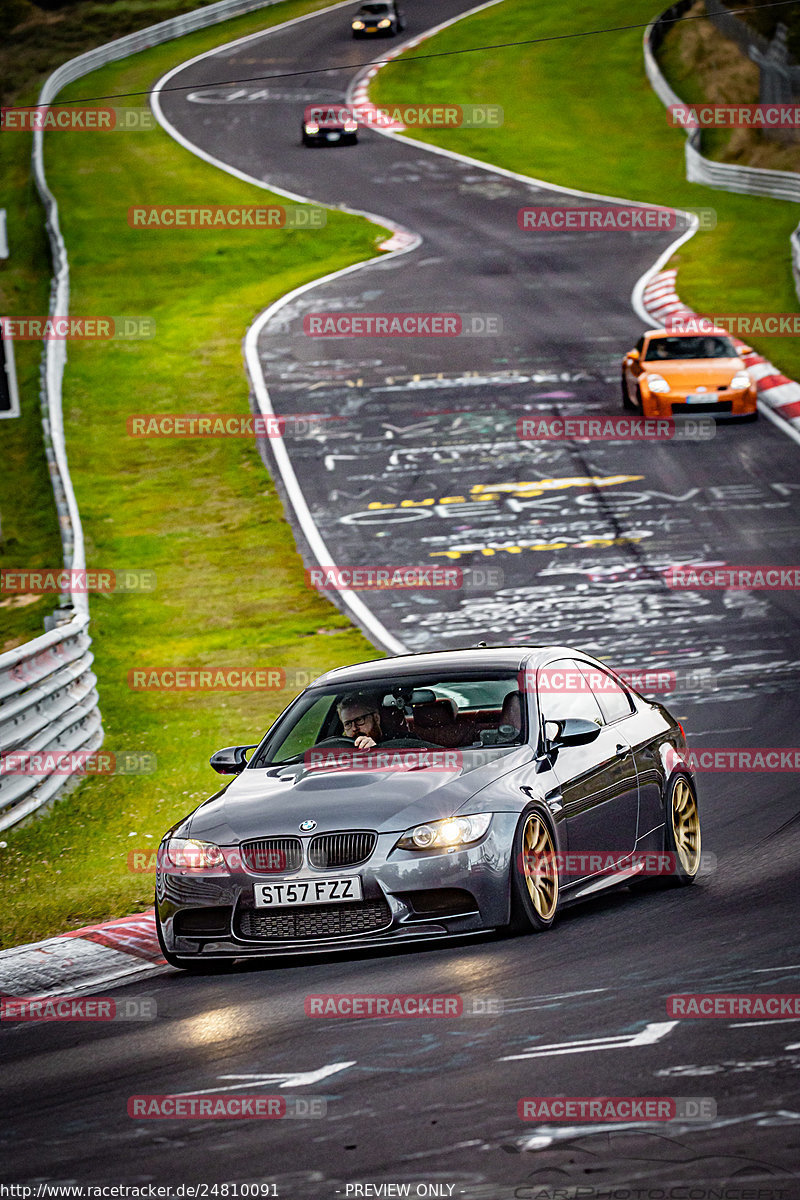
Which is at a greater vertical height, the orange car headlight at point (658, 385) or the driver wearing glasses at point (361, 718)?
the driver wearing glasses at point (361, 718)

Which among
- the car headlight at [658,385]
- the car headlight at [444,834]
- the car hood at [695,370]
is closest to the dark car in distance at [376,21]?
the car hood at [695,370]

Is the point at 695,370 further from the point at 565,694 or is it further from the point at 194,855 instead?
the point at 194,855

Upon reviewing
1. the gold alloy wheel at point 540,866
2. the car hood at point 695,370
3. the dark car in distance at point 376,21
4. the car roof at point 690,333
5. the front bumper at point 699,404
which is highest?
the dark car in distance at point 376,21

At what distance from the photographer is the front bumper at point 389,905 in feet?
26.1

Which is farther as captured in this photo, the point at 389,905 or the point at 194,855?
the point at 194,855

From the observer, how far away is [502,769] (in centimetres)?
852

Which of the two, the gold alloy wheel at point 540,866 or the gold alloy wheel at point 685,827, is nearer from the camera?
the gold alloy wheel at point 540,866

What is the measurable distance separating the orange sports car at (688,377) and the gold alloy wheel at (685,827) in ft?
56.4

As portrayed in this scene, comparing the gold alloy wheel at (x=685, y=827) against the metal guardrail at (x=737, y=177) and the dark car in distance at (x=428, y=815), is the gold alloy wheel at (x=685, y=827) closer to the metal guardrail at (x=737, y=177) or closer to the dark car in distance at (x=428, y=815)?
the dark car in distance at (x=428, y=815)

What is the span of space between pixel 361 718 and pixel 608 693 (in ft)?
4.66

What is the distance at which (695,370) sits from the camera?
2698 centimetres

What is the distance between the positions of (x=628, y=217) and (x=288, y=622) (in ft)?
88.3

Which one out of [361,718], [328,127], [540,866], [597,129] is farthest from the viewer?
[597,129]

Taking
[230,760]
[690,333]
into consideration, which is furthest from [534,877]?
[690,333]
